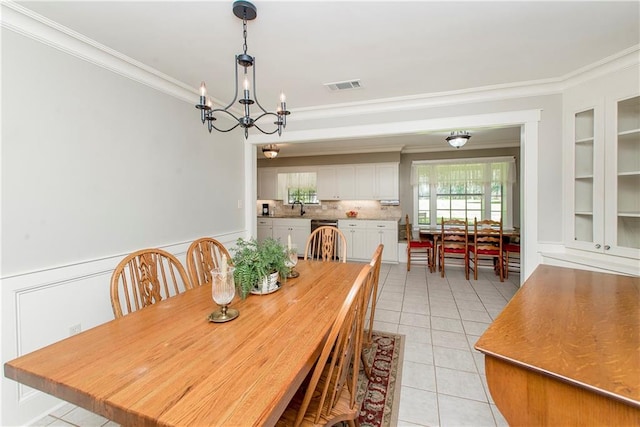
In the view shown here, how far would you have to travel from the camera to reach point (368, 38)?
6.57 ft

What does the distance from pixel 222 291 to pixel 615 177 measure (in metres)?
3.18

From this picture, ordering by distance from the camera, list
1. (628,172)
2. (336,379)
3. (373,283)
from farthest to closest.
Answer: (628,172) → (373,283) → (336,379)

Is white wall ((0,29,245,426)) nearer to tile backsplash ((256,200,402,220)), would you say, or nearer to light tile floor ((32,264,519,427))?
light tile floor ((32,264,519,427))

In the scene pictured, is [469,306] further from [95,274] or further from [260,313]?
[95,274]

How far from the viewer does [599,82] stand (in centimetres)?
246

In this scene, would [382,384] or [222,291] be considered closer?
[222,291]

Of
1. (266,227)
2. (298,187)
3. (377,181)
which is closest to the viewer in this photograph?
(377,181)

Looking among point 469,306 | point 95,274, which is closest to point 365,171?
point 469,306

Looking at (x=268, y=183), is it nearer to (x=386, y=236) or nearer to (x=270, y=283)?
(x=386, y=236)

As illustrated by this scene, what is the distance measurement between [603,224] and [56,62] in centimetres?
438

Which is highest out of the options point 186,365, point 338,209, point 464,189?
point 464,189

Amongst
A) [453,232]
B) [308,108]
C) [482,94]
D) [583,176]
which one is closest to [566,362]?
[583,176]

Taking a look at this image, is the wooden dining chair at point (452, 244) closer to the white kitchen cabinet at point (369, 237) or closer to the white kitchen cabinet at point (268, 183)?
the white kitchen cabinet at point (369, 237)

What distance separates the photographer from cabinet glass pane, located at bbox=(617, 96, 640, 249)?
231 cm
